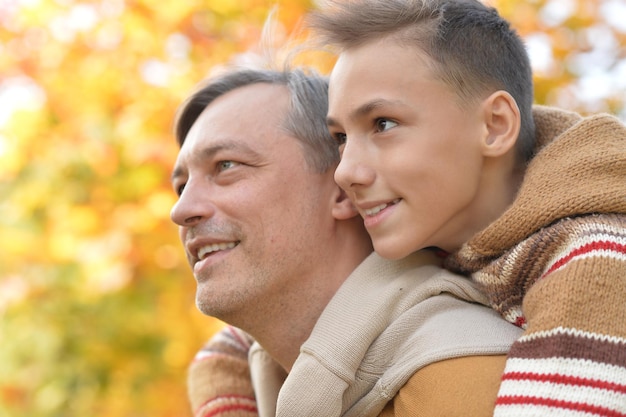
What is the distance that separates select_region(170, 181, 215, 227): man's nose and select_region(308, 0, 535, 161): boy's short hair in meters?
0.61

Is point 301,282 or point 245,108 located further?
point 245,108

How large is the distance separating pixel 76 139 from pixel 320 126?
2.59m

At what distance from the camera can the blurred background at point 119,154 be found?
4.32m

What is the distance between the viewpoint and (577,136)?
6.55 ft

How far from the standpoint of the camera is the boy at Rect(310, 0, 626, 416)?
1.69 meters

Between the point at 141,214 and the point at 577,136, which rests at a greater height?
the point at 141,214

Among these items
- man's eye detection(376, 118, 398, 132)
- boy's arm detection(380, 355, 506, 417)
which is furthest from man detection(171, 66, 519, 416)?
man's eye detection(376, 118, 398, 132)

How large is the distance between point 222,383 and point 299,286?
49 centimetres

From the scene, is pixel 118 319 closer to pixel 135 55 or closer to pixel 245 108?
pixel 135 55

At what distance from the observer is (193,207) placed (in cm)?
245

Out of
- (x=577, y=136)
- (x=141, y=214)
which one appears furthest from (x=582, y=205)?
(x=141, y=214)

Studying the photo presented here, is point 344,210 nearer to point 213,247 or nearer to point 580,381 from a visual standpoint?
point 213,247

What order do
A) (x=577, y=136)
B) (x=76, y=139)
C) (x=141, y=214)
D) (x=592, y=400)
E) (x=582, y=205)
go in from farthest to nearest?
(x=76, y=139) < (x=141, y=214) < (x=577, y=136) < (x=582, y=205) < (x=592, y=400)

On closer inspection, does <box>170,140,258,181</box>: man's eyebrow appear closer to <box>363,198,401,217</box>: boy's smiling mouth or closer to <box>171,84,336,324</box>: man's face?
<box>171,84,336,324</box>: man's face
